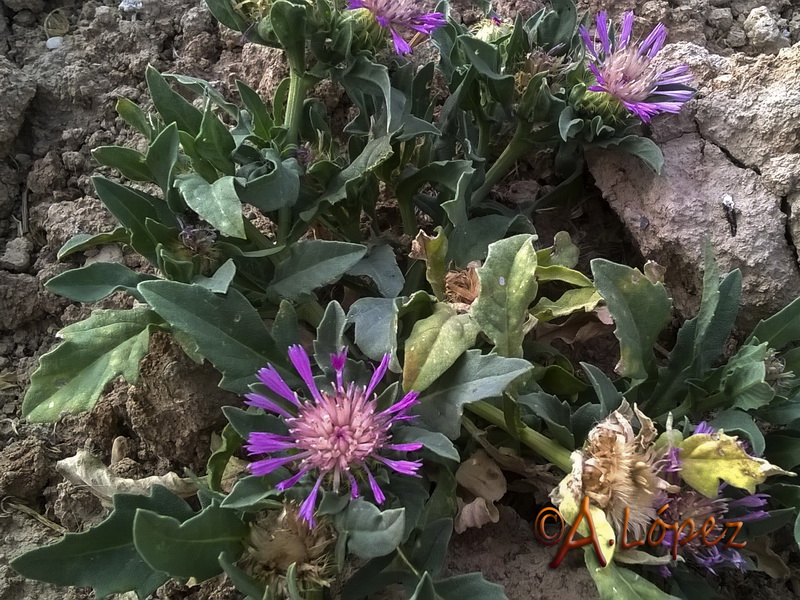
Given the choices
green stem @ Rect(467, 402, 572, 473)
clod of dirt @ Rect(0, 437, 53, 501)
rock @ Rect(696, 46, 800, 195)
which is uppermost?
rock @ Rect(696, 46, 800, 195)

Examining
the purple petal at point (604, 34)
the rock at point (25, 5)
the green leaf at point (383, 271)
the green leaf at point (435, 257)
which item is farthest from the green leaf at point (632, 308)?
the rock at point (25, 5)

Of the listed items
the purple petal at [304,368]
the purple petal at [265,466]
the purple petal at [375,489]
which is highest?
the purple petal at [304,368]

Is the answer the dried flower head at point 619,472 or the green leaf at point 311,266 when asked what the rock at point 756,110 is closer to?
the dried flower head at point 619,472

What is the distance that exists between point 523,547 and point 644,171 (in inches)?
39.5

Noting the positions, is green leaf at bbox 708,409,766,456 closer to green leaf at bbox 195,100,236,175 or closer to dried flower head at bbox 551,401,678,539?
dried flower head at bbox 551,401,678,539

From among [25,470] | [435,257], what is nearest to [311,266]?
[435,257]

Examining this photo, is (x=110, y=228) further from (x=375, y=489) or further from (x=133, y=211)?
(x=375, y=489)

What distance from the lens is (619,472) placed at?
3.73ft

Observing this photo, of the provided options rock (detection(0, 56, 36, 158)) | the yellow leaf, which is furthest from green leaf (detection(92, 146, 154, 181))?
the yellow leaf

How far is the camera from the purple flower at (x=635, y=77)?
159 cm

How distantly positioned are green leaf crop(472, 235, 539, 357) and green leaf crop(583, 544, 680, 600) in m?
0.42

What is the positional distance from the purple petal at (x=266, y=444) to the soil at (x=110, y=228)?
1.56ft

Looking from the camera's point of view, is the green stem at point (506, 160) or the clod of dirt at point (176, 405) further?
the green stem at point (506, 160)

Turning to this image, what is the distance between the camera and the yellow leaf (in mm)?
1077
